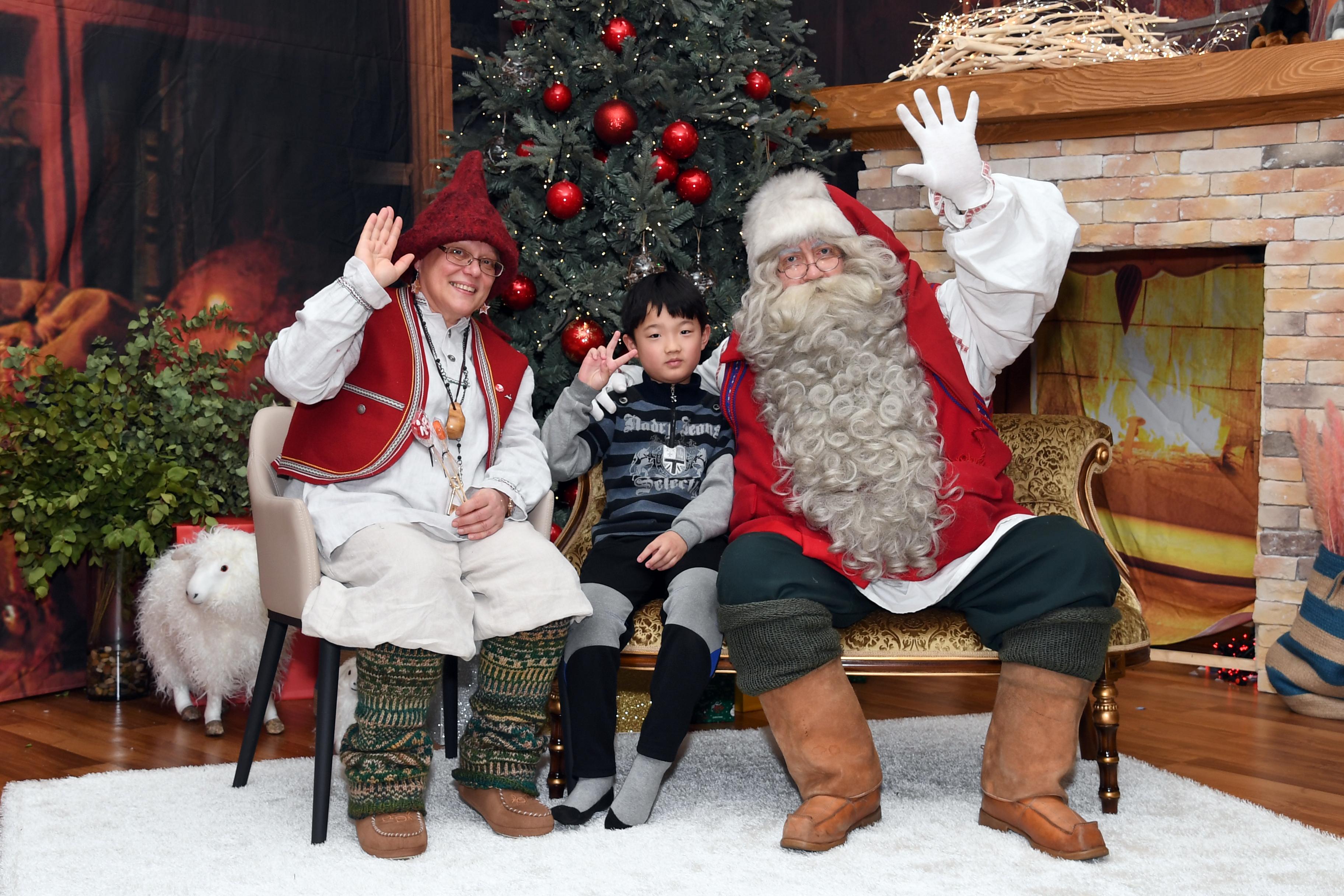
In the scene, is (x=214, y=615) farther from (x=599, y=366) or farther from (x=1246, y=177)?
(x=1246, y=177)

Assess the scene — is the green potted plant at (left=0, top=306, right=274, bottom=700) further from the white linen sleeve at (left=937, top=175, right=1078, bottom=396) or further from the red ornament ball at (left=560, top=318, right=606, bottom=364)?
the white linen sleeve at (left=937, top=175, right=1078, bottom=396)

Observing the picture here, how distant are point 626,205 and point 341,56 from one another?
1.25 metres

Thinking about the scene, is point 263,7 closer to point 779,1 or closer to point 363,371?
point 779,1

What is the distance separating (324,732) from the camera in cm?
244

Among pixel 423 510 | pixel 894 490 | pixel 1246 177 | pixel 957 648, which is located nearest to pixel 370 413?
pixel 423 510

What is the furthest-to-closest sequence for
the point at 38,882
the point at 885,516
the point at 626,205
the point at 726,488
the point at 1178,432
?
the point at 1178,432
the point at 626,205
the point at 726,488
the point at 885,516
the point at 38,882

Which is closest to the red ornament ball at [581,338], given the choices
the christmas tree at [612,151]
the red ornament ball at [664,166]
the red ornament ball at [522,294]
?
the christmas tree at [612,151]

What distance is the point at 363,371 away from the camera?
261cm

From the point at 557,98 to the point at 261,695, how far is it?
188cm

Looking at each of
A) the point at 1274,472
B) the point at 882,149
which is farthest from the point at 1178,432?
the point at 882,149

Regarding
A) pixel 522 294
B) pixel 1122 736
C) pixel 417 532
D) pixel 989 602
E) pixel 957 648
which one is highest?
pixel 522 294

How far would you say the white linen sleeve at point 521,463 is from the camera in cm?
270

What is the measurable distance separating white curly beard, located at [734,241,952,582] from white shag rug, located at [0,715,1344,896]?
58 cm

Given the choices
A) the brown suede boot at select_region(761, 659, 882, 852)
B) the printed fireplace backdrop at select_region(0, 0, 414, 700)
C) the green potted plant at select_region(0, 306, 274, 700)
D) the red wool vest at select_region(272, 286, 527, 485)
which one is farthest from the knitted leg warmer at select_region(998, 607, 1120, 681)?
the printed fireplace backdrop at select_region(0, 0, 414, 700)
